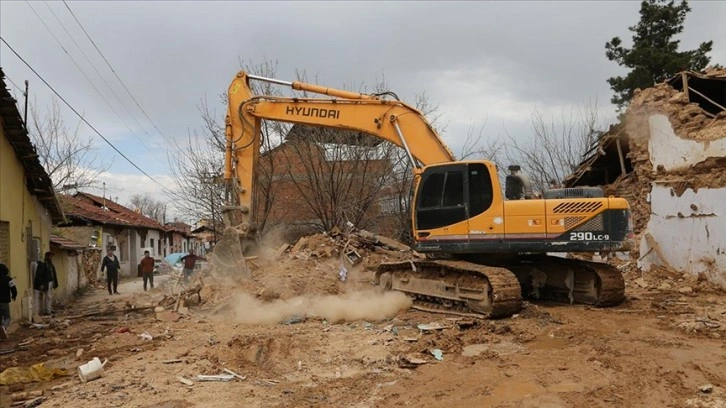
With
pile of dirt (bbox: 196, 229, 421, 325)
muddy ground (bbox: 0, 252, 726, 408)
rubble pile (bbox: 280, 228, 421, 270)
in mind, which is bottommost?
muddy ground (bbox: 0, 252, 726, 408)

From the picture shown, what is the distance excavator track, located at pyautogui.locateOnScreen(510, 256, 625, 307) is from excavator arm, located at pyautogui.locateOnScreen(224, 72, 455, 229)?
8.91 feet

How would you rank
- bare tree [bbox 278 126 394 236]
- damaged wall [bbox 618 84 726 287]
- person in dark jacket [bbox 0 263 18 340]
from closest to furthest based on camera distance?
person in dark jacket [bbox 0 263 18 340]
damaged wall [bbox 618 84 726 287]
bare tree [bbox 278 126 394 236]

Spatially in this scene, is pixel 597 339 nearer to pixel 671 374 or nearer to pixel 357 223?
pixel 671 374

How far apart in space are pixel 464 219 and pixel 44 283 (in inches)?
380

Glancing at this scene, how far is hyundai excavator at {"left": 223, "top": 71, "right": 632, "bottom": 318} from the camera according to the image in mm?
9195

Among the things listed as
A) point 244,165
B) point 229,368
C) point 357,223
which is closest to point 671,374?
point 229,368

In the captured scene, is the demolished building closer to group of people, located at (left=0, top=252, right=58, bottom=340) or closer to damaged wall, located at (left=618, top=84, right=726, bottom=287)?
damaged wall, located at (left=618, top=84, right=726, bottom=287)

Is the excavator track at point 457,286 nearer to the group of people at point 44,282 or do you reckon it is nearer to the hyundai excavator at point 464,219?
the hyundai excavator at point 464,219

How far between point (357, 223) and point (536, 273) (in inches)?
400

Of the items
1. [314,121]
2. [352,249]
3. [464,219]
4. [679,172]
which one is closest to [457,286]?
[464,219]

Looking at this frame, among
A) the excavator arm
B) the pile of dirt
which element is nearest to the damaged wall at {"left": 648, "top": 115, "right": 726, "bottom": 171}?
the excavator arm

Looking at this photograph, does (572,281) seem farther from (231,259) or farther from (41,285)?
(41,285)

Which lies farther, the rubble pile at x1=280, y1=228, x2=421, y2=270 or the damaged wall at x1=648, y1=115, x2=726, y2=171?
the rubble pile at x1=280, y1=228, x2=421, y2=270

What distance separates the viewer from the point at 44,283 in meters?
13.1
